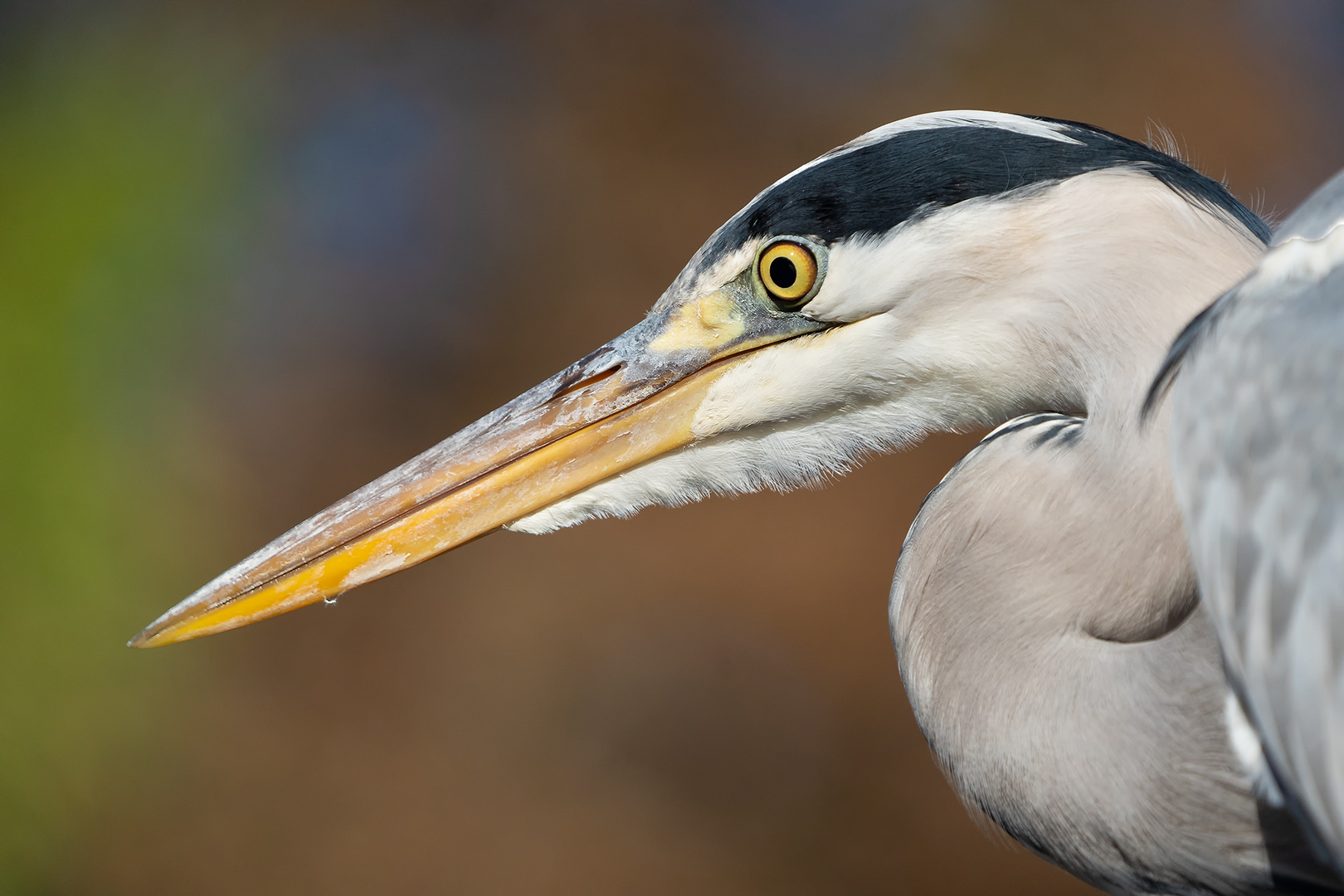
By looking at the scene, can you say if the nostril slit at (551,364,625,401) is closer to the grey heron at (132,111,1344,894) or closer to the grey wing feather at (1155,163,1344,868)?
→ the grey heron at (132,111,1344,894)

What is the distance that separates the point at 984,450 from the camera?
0.83 metres

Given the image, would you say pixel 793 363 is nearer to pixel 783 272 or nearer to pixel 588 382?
pixel 783 272

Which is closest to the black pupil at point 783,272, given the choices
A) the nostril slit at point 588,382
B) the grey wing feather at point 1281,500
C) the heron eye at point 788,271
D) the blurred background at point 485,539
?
the heron eye at point 788,271

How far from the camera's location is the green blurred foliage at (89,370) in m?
3.93

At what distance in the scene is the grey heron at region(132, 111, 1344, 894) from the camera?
707 millimetres

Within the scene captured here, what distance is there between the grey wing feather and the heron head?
0.14 meters

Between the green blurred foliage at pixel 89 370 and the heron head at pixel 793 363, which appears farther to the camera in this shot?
the green blurred foliage at pixel 89 370

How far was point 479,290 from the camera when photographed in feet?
13.0

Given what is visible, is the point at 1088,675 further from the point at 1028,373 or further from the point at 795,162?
the point at 795,162

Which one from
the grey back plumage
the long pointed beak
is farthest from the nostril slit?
the grey back plumage

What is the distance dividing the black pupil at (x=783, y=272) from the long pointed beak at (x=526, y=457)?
3 cm

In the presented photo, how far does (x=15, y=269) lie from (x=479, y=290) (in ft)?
6.80

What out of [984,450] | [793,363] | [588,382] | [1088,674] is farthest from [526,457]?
[1088,674]

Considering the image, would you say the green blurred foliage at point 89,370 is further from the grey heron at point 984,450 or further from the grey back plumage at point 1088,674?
the grey back plumage at point 1088,674
